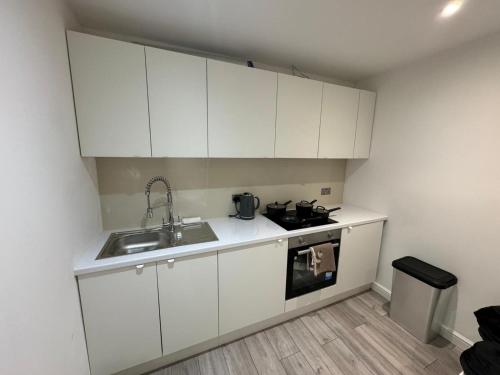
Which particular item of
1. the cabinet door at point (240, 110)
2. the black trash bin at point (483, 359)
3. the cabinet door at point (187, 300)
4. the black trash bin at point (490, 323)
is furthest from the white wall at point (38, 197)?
the black trash bin at point (490, 323)

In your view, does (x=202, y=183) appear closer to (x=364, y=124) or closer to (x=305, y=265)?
(x=305, y=265)

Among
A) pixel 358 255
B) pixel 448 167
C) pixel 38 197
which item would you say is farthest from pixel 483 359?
pixel 38 197

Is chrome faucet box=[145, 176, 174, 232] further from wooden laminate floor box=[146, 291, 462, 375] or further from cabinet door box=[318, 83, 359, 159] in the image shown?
cabinet door box=[318, 83, 359, 159]

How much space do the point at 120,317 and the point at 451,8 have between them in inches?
106

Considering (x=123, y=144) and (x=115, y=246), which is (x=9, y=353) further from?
(x=123, y=144)

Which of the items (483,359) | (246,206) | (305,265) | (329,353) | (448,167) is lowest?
(329,353)

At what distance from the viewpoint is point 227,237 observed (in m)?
1.59

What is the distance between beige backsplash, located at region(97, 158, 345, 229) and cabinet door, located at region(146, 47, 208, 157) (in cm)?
33

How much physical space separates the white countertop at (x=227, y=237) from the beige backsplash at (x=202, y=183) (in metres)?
0.19

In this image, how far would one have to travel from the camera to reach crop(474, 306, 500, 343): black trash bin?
1312 millimetres

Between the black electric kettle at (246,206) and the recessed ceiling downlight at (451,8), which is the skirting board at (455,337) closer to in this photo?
the black electric kettle at (246,206)

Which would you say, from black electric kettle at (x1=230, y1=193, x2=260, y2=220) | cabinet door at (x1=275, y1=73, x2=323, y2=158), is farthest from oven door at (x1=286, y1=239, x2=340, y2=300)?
cabinet door at (x1=275, y1=73, x2=323, y2=158)

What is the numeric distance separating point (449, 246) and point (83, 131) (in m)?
2.86

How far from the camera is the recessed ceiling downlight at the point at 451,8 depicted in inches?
45.4
